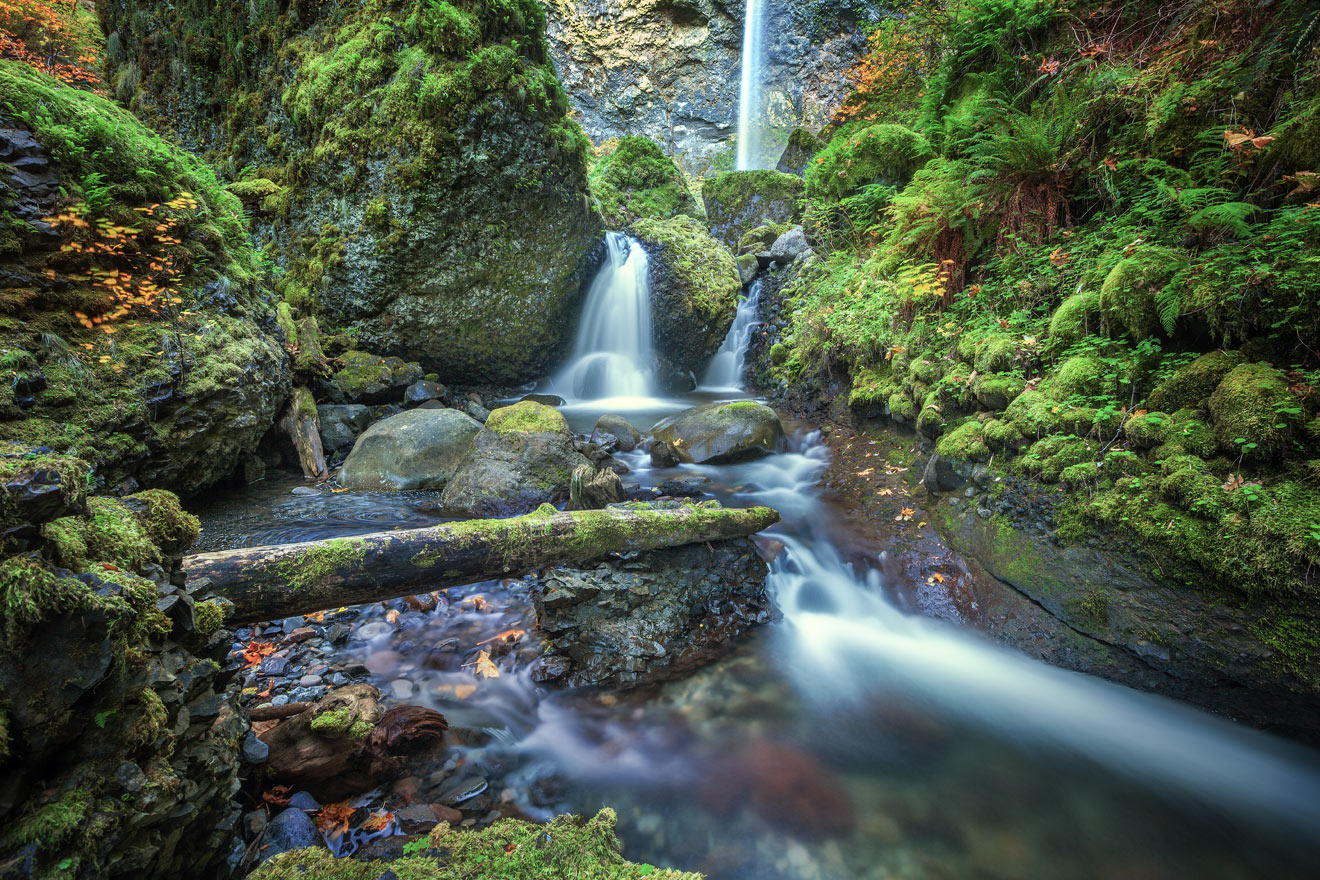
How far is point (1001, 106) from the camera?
5.64 meters

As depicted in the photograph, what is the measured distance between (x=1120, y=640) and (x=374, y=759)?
464 cm

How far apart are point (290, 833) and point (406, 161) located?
8617 mm

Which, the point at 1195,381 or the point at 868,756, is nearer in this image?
the point at 868,756

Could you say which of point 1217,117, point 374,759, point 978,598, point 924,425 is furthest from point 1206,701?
point 374,759

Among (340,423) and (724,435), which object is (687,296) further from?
(340,423)

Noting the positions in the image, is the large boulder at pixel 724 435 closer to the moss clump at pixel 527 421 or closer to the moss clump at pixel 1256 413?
the moss clump at pixel 527 421

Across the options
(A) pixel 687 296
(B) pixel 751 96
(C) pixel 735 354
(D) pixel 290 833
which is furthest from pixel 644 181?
(B) pixel 751 96

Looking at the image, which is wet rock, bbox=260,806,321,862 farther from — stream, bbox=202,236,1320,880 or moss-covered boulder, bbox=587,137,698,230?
moss-covered boulder, bbox=587,137,698,230

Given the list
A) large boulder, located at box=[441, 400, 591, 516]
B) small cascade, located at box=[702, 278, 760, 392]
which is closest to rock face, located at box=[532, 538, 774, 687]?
large boulder, located at box=[441, 400, 591, 516]

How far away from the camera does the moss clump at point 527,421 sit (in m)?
6.46

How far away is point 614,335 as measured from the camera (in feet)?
37.6

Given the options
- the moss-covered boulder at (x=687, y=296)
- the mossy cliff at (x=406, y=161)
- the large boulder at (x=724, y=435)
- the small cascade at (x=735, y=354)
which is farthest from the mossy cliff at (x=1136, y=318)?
the mossy cliff at (x=406, y=161)

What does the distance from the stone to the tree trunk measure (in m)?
5.39

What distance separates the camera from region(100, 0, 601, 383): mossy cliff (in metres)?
7.77
